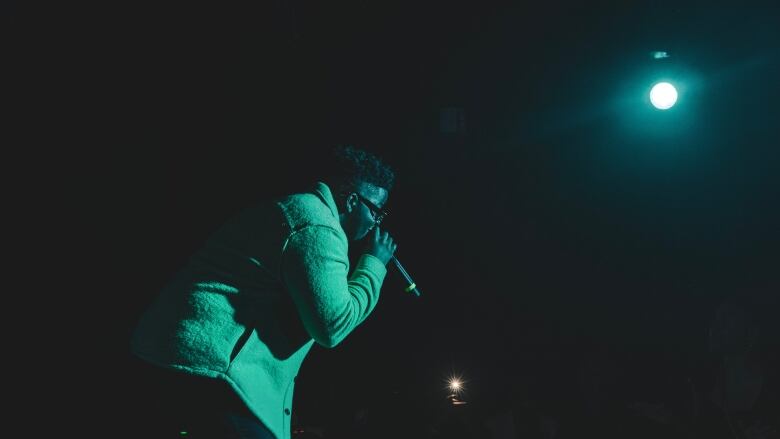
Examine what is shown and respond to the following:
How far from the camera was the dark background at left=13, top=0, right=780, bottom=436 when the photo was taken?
2869mm

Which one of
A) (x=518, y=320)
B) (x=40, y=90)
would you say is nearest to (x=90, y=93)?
(x=40, y=90)

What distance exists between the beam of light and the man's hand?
209 centimetres

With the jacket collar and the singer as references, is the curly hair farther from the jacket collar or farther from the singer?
A: the singer

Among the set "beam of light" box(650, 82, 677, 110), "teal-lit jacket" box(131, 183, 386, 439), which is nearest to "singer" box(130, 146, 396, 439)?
"teal-lit jacket" box(131, 183, 386, 439)

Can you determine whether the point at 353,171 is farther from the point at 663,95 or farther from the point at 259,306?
the point at 663,95

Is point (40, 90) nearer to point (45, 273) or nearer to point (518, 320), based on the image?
point (45, 273)

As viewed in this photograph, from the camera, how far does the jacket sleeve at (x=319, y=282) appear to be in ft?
5.52

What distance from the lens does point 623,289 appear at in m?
3.65

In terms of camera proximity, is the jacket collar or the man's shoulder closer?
the man's shoulder

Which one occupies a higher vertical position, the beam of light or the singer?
the beam of light

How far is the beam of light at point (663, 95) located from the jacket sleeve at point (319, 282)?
2.45 m

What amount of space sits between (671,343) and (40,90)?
3.67m

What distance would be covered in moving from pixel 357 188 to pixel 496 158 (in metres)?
1.53

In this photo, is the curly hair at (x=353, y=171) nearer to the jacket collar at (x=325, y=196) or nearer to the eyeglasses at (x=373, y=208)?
the eyeglasses at (x=373, y=208)
